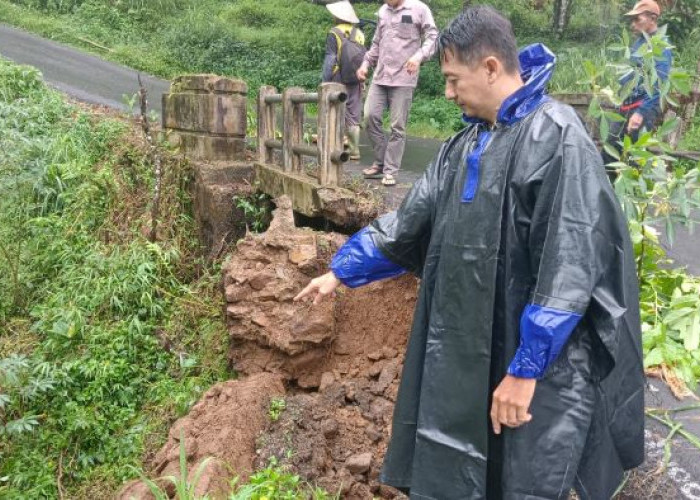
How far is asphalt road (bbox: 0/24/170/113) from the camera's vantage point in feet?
39.2

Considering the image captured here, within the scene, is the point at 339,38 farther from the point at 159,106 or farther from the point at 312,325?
the point at 159,106

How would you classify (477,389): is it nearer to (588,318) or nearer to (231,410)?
(588,318)

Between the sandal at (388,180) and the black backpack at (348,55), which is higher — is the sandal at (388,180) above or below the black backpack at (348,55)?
below

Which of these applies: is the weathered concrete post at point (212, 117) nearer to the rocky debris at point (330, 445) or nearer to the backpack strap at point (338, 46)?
the backpack strap at point (338, 46)

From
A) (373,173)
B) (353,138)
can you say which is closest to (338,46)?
(353,138)

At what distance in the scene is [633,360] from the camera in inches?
93.7

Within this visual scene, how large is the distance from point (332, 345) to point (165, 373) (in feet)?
5.16

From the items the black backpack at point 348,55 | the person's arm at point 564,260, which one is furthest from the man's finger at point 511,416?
the black backpack at point 348,55

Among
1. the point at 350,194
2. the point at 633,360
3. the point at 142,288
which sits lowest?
the point at 142,288

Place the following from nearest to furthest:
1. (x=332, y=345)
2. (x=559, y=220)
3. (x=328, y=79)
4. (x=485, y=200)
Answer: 1. (x=559, y=220)
2. (x=485, y=200)
3. (x=332, y=345)
4. (x=328, y=79)

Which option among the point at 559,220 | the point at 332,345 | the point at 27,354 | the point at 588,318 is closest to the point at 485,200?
the point at 559,220

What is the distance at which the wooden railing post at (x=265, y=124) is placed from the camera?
22.5 feet

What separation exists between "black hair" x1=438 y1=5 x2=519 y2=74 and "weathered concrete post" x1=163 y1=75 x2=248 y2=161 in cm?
476

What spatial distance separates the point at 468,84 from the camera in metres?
2.32
